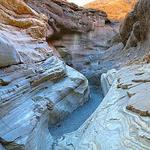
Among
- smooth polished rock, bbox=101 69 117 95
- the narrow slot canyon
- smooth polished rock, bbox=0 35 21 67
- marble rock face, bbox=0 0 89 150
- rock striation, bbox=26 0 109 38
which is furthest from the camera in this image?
rock striation, bbox=26 0 109 38

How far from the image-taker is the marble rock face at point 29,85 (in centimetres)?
513

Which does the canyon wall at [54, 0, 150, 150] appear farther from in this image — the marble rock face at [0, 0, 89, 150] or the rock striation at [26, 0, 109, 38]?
the rock striation at [26, 0, 109, 38]

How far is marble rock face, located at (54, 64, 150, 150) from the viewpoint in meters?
3.91

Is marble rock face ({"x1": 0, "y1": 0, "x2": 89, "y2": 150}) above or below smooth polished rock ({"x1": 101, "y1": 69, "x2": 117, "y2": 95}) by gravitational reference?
above

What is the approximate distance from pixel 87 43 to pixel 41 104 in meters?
11.7

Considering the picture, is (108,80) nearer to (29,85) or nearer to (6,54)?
(29,85)

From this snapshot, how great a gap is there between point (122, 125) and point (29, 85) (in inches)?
106

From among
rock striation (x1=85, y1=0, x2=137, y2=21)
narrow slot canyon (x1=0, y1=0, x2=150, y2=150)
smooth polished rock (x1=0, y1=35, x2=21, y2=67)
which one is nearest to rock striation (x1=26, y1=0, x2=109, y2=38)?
narrow slot canyon (x1=0, y1=0, x2=150, y2=150)

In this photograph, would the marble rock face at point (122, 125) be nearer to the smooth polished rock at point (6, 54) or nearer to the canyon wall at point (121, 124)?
the canyon wall at point (121, 124)

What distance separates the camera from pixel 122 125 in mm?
4457

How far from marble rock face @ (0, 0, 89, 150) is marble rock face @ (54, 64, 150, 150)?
33.2 inches

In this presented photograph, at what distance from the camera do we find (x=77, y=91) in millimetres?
9688

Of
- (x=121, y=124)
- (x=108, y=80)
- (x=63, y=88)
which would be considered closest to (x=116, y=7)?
(x=108, y=80)

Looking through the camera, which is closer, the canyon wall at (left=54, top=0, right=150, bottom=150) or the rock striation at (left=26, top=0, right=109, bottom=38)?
the canyon wall at (left=54, top=0, right=150, bottom=150)
